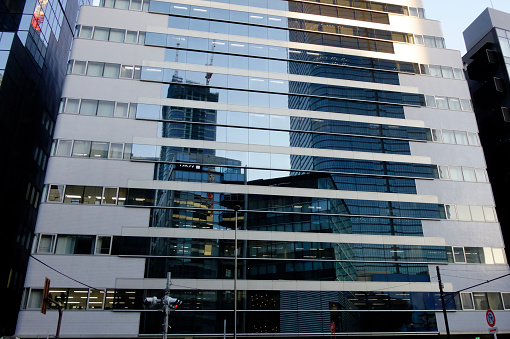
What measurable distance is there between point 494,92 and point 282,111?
1173 inches

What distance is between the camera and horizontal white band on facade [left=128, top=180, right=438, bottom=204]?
37.4 meters

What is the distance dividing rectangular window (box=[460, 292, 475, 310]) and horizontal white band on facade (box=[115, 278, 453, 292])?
139cm

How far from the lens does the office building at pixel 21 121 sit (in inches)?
1346

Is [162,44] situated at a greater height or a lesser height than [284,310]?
greater

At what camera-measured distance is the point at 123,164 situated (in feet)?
123

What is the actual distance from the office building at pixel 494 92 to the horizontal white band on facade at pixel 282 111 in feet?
43.2

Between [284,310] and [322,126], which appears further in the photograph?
[322,126]

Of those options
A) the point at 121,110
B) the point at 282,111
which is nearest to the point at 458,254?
the point at 282,111

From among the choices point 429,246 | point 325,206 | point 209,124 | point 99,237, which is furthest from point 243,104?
point 429,246

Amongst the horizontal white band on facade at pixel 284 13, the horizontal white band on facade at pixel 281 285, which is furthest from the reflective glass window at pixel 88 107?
the horizontal white band on facade at pixel 281 285

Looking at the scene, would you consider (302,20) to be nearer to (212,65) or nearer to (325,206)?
(212,65)

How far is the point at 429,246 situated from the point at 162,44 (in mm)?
35262

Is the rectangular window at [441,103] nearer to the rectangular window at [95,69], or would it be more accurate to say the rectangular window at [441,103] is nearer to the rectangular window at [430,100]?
the rectangular window at [430,100]

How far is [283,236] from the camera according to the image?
37.9 m
